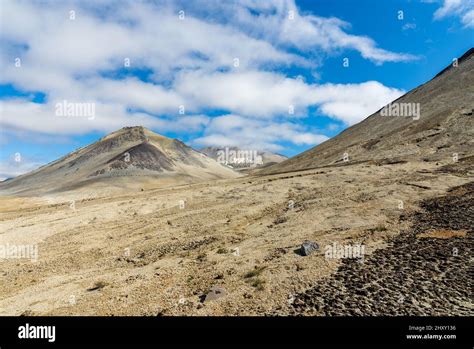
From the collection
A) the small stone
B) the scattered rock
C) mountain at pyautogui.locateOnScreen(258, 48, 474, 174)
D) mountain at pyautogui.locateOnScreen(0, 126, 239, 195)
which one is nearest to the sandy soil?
the scattered rock

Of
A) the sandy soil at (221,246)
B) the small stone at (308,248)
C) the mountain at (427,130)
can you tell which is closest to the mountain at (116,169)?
the mountain at (427,130)

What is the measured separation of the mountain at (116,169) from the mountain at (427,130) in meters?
72.9

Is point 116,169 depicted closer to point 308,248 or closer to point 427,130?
point 427,130

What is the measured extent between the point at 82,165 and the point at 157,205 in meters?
134

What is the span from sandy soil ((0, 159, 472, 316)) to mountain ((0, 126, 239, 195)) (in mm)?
81441

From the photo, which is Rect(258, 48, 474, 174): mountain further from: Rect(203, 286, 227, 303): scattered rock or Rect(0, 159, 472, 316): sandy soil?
Rect(203, 286, 227, 303): scattered rock

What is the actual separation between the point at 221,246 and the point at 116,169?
398ft

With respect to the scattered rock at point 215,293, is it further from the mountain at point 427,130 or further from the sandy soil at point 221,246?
the mountain at point 427,130

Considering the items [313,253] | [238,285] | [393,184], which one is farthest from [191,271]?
[393,184]

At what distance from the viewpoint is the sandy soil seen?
46.8ft

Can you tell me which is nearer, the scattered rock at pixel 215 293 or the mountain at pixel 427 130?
the scattered rock at pixel 215 293

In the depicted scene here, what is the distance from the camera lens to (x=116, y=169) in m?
135

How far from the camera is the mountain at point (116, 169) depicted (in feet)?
406
